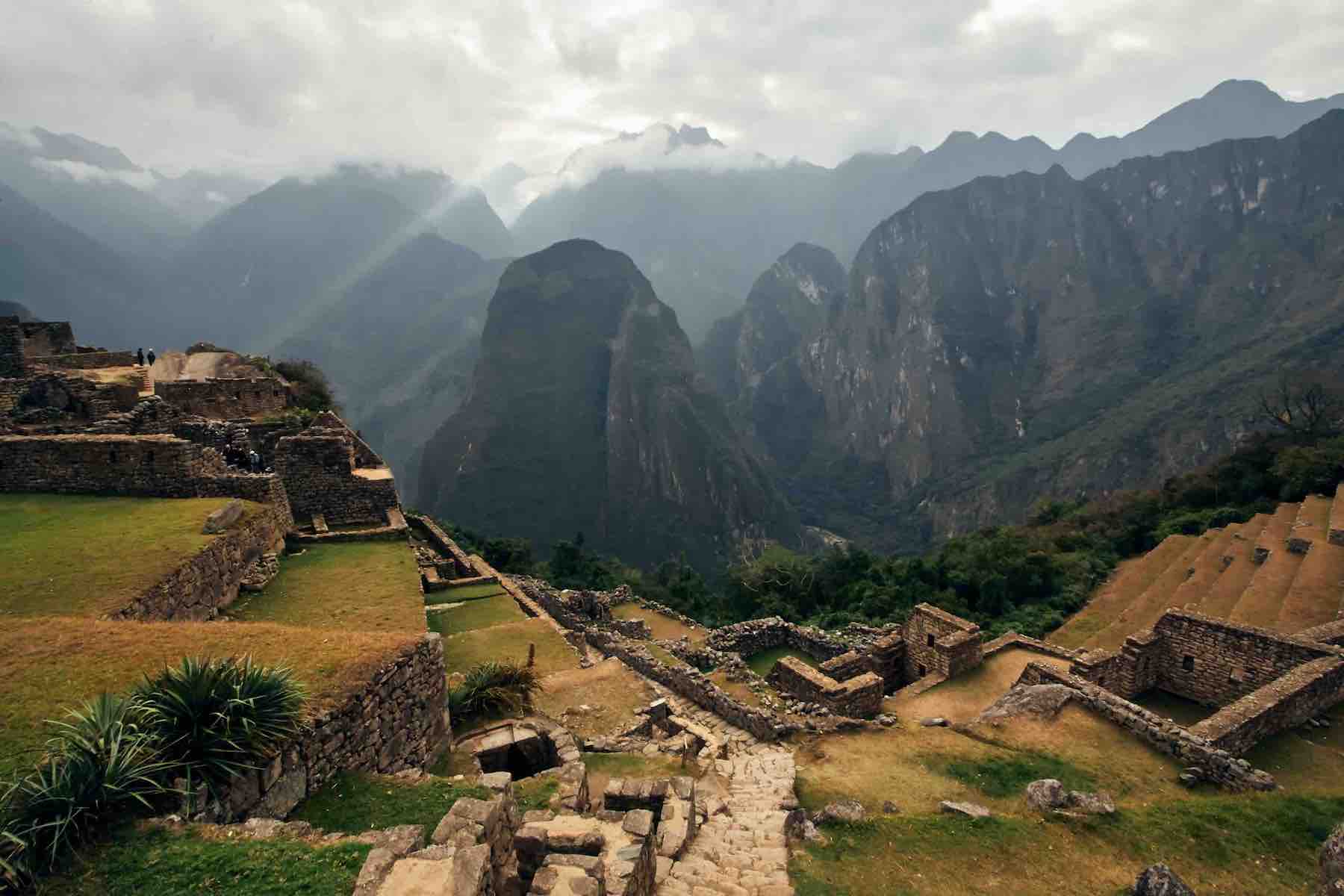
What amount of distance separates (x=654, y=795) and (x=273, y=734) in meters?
4.06

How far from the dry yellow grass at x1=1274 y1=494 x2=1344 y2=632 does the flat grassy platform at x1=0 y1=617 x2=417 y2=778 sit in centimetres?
2362

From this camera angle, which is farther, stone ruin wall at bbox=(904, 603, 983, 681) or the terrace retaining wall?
stone ruin wall at bbox=(904, 603, 983, 681)

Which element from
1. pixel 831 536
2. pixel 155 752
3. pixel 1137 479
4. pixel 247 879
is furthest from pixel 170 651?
pixel 831 536

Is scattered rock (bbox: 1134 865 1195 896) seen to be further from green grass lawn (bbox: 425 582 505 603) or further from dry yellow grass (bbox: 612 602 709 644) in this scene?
green grass lawn (bbox: 425 582 505 603)

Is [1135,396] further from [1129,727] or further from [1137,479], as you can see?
[1129,727]

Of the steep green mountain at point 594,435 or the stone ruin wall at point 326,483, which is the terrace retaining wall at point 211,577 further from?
the steep green mountain at point 594,435

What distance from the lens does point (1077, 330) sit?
510 ft

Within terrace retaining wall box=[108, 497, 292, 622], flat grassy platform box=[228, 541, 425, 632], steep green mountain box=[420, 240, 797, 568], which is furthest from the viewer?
steep green mountain box=[420, 240, 797, 568]

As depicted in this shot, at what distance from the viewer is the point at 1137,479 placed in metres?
94.5

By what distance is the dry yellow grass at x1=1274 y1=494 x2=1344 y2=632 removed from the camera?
61.8 feet

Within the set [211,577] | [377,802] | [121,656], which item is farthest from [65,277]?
[377,802]

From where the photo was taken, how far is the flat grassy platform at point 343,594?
10.9 m

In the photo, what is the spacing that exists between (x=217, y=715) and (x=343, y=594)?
6.81 meters

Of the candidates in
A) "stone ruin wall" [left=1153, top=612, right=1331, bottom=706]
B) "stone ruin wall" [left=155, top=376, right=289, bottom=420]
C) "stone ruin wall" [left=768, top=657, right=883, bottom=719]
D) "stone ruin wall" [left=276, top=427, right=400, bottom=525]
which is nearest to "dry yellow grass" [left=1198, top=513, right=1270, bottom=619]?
"stone ruin wall" [left=1153, top=612, right=1331, bottom=706]
